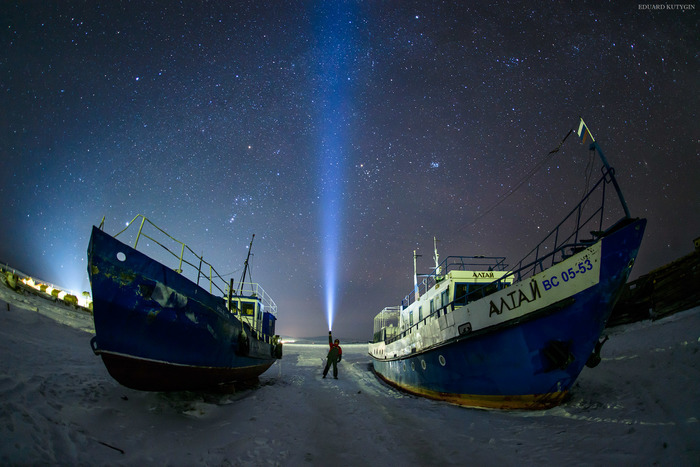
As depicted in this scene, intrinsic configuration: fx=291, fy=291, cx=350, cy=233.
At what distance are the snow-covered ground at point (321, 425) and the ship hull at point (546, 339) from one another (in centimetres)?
52

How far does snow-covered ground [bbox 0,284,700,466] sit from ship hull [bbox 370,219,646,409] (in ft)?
1.72

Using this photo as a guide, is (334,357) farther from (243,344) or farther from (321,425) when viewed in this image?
(321,425)

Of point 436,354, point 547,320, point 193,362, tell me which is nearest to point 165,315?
point 193,362

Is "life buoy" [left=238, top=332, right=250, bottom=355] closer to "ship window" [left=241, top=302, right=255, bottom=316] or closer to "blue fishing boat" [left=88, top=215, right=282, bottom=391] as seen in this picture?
"blue fishing boat" [left=88, top=215, right=282, bottom=391]

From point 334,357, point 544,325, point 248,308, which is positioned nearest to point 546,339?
point 544,325

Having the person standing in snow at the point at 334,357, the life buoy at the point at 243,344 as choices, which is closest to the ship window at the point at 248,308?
the person standing in snow at the point at 334,357

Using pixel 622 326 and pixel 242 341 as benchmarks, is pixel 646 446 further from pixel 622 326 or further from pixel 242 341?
pixel 622 326

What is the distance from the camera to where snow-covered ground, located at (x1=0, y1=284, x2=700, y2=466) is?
397cm

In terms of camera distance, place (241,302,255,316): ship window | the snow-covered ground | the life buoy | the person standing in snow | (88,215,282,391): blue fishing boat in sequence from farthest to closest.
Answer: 1. (241,302,255,316): ship window
2. the person standing in snow
3. the life buoy
4. (88,215,282,391): blue fishing boat
5. the snow-covered ground

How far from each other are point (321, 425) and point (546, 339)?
5589mm

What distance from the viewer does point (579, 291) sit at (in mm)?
6625

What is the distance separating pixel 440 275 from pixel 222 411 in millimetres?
8665

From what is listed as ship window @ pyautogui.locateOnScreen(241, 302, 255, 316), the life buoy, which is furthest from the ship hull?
ship window @ pyautogui.locateOnScreen(241, 302, 255, 316)

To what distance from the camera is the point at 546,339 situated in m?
6.92
